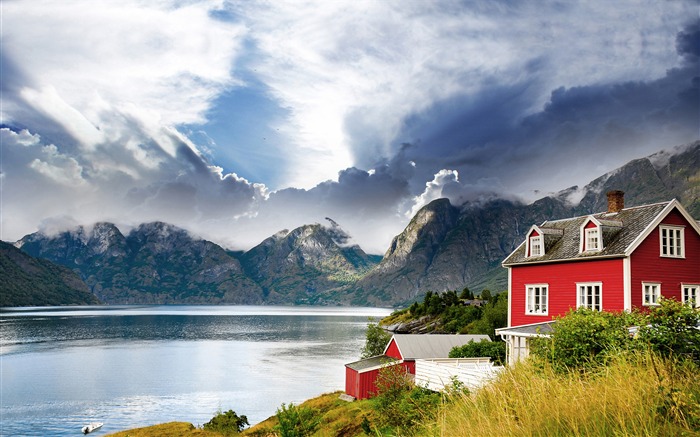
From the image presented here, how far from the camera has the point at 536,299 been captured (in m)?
41.1

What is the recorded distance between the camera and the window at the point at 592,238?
121ft

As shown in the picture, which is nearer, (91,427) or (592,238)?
(592,238)

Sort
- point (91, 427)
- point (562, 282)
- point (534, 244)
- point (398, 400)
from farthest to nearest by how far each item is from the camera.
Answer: point (91, 427) < point (534, 244) < point (562, 282) < point (398, 400)

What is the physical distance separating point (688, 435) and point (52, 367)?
110486 mm

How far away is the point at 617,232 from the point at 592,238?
1593 millimetres

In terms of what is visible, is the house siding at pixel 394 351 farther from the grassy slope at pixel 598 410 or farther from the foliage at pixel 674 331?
the grassy slope at pixel 598 410

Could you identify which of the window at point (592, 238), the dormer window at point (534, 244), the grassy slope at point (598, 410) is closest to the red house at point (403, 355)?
the dormer window at point (534, 244)

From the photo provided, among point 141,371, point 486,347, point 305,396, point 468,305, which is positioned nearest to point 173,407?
point 305,396

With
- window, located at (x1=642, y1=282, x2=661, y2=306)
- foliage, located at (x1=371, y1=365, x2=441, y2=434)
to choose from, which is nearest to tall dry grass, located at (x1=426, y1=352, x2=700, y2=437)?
foliage, located at (x1=371, y1=365, x2=441, y2=434)

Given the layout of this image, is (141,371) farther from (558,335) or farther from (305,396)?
(558,335)

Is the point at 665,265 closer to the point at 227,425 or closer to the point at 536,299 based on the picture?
A: the point at 536,299

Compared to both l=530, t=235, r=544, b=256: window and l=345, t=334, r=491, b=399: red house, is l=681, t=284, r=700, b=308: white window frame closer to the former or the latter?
l=530, t=235, r=544, b=256: window

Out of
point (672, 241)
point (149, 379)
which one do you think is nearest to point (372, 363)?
point (672, 241)

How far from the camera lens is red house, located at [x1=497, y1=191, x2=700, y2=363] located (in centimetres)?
3441
